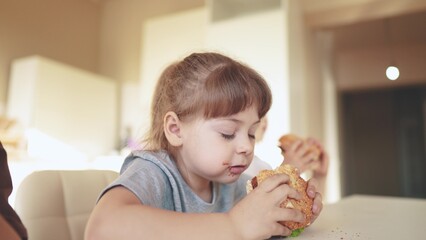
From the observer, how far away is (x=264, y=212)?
448mm

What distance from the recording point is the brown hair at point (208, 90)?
0.59 meters

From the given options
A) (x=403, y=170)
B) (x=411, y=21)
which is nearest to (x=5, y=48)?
(x=411, y=21)

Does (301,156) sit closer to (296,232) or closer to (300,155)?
(300,155)

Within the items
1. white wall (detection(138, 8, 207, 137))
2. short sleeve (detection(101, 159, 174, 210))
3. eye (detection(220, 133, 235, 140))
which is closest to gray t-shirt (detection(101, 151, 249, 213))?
short sleeve (detection(101, 159, 174, 210))

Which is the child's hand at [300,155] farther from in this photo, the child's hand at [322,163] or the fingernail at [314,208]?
the fingernail at [314,208]

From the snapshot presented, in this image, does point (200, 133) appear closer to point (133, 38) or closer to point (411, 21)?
point (411, 21)

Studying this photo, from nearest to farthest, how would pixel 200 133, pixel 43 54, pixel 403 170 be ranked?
pixel 200 133 → pixel 43 54 → pixel 403 170

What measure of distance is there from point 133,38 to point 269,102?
10.2 feet

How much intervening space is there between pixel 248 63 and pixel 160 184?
4.80 feet

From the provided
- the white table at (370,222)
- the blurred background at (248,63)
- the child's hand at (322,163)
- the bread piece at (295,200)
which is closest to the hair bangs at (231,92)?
the bread piece at (295,200)

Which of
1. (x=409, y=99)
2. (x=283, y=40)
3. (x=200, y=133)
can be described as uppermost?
(x=283, y=40)

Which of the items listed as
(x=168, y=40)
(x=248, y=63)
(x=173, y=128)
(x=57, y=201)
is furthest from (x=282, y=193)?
(x=168, y=40)

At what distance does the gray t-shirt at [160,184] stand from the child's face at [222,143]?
Result: 2.0 inches

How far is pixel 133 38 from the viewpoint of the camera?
3.55 m
